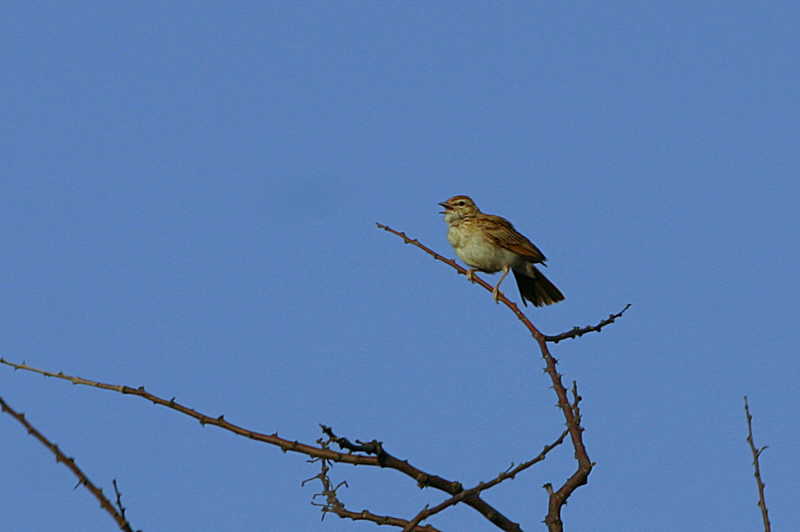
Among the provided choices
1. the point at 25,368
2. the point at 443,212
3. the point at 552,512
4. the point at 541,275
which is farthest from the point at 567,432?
the point at 443,212

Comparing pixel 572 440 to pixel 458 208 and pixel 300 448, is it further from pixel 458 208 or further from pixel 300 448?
pixel 458 208

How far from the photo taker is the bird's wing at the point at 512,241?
10.6 metres

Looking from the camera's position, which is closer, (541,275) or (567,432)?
(567,432)

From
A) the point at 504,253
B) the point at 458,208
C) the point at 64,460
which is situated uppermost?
the point at 458,208

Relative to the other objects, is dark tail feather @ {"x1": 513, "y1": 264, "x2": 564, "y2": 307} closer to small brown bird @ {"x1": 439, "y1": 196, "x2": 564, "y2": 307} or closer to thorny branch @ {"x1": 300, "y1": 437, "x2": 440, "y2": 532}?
small brown bird @ {"x1": 439, "y1": 196, "x2": 564, "y2": 307}

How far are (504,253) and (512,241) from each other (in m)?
0.14

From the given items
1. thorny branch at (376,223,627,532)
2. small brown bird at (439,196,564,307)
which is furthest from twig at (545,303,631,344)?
small brown bird at (439,196,564,307)

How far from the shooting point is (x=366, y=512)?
3002 mm

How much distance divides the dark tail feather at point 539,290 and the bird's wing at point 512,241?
0.57 feet

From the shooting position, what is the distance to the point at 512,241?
1066cm

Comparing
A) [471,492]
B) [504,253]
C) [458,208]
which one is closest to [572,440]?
[471,492]

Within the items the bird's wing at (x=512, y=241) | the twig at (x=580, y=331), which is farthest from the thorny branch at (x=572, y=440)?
the bird's wing at (x=512, y=241)

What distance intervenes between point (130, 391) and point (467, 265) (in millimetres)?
8266

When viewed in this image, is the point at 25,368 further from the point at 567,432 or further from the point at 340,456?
the point at 567,432
